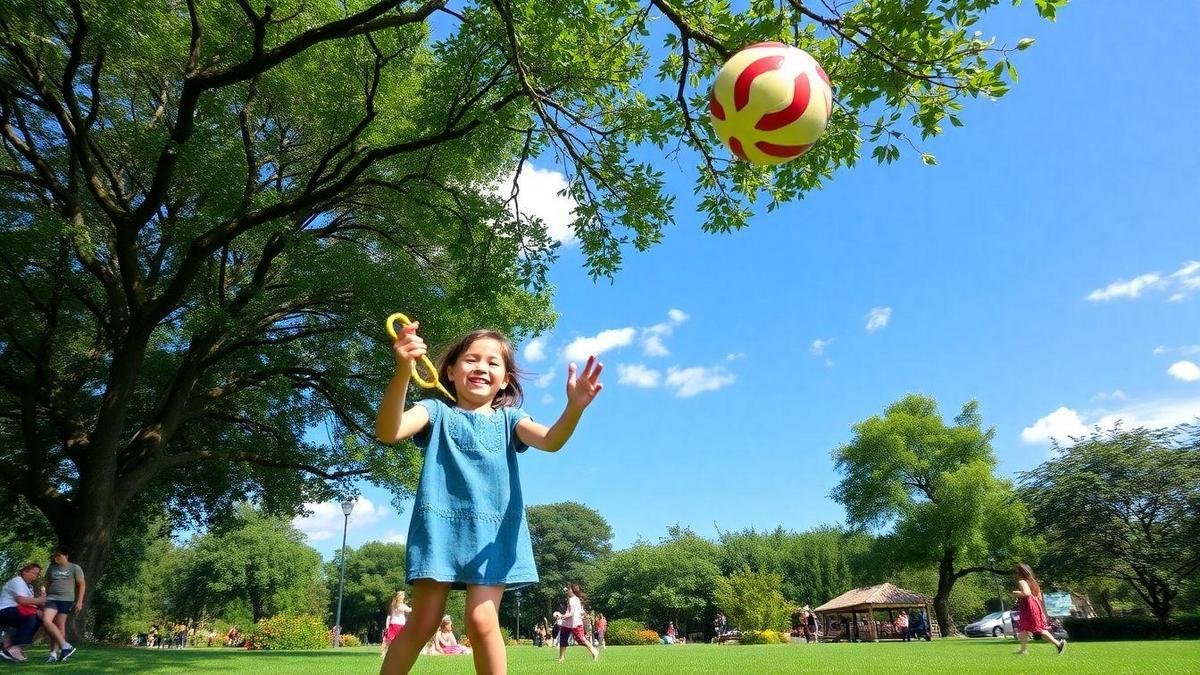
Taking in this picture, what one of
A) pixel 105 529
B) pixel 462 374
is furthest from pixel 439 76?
pixel 105 529

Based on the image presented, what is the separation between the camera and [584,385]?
11.8 feet

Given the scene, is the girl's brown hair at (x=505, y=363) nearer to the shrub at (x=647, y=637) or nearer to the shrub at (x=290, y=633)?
the shrub at (x=290, y=633)

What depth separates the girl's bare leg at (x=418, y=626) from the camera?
3.41 m

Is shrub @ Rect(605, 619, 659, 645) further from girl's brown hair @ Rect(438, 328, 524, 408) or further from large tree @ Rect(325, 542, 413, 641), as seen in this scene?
girl's brown hair @ Rect(438, 328, 524, 408)

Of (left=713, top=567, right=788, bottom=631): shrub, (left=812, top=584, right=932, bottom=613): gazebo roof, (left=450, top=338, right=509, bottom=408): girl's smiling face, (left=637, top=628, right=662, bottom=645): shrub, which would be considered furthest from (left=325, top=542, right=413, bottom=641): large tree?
(left=450, top=338, right=509, bottom=408): girl's smiling face

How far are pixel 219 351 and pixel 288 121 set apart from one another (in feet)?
17.5

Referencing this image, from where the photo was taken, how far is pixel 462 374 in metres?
3.96

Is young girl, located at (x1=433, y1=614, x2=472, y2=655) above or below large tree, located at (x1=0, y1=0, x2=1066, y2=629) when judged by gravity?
below

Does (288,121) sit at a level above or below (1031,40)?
above

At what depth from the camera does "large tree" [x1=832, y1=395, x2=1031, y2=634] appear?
4066cm

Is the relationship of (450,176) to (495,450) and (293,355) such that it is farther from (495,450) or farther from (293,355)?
(495,450)

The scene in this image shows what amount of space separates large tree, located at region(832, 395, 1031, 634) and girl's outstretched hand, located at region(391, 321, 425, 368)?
143 ft

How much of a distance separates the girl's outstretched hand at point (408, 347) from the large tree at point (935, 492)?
143 feet

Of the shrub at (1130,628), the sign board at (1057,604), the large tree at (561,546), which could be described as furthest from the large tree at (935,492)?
the large tree at (561,546)
